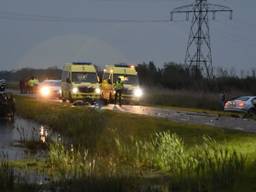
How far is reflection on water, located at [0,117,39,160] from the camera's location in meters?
22.5

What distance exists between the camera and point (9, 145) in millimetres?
25484

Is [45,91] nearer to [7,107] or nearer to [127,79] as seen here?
[127,79]

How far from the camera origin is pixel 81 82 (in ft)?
152

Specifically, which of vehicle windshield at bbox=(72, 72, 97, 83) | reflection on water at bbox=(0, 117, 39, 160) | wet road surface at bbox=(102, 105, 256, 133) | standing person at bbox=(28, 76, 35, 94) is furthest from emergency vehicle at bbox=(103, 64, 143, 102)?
standing person at bbox=(28, 76, 35, 94)

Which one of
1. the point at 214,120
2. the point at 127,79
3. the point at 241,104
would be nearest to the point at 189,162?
the point at 214,120

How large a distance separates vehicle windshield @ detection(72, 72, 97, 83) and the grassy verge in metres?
19.3

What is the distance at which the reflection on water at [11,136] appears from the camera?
22.5m

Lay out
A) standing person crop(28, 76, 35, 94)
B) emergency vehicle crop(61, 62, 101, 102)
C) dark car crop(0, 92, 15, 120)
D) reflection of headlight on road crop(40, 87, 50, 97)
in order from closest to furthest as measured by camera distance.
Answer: dark car crop(0, 92, 15, 120) → emergency vehicle crop(61, 62, 101, 102) → reflection of headlight on road crop(40, 87, 50, 97) → standing person crop(28, 76, 35, 94)

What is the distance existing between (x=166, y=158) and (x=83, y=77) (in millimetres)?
29979

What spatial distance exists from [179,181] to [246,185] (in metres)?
1.41

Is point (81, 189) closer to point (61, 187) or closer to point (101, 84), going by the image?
point (61, 187)

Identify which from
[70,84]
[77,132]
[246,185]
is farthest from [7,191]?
[70,84]

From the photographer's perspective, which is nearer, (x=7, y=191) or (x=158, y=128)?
(x=7, y=191)

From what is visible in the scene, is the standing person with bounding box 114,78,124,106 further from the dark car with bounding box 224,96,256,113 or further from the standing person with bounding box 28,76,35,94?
the standing person with bounding box 28,76,35,94
